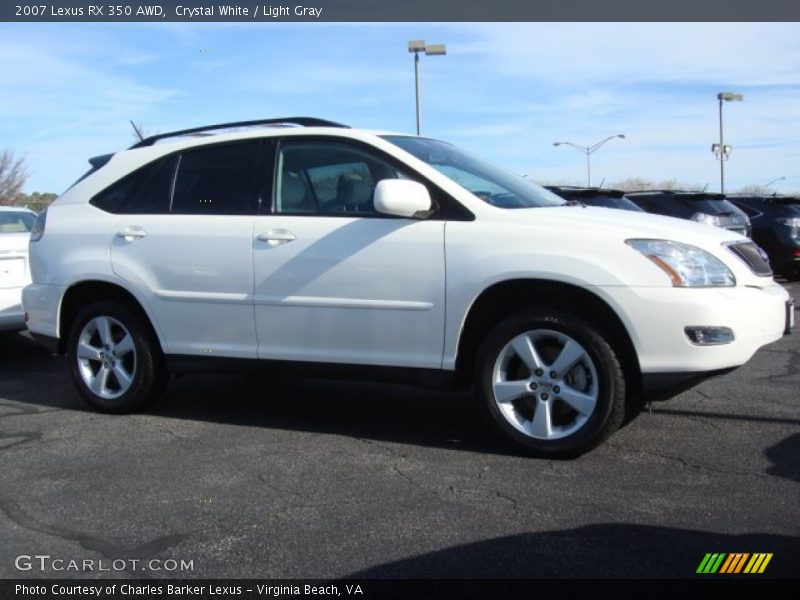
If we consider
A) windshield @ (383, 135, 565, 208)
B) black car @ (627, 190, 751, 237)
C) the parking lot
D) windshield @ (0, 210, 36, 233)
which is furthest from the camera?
black car @ (627, 190, 751, 237)

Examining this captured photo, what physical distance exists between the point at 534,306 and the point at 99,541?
242cm

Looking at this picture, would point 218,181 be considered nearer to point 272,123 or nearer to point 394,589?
point 272,123

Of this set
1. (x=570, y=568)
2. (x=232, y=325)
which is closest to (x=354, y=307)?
(x=232, y=325)

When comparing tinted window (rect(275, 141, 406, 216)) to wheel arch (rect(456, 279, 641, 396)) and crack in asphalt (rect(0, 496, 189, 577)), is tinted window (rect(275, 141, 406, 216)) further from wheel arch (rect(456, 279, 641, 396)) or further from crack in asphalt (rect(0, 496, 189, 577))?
crack in asphalt (rect(0, 496, 189, 577))

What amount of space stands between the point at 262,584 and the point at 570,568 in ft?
3.79

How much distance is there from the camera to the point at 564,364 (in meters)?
4.22

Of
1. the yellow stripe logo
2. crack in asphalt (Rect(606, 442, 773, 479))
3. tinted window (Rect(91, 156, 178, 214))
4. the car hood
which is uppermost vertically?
tinted window (Rect(91, 156, 178, 214))

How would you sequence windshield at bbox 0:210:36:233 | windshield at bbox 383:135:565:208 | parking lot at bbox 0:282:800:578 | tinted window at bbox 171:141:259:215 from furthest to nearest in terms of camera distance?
windshield at bbox 0:210:36:233, tinted window at bbox 171:141:259:215, windshield at bbox 383:135:565:208, parking lot at bbox 0:282:800:578

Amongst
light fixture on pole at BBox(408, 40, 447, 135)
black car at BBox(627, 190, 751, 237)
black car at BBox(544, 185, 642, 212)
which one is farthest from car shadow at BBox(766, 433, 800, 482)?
light fixture on pole at BBox(408, 40, 447, 135)

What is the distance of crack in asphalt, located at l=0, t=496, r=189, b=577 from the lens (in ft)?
10.8

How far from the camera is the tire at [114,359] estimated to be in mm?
5348

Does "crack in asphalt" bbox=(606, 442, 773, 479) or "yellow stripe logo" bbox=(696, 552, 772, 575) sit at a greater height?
"crack in asphalt" bbox=(606, 442, 773, 479)

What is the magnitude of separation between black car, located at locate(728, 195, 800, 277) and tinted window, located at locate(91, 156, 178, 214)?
11.0 metres

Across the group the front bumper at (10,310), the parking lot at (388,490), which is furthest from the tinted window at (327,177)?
the front bumper at (10,310)
